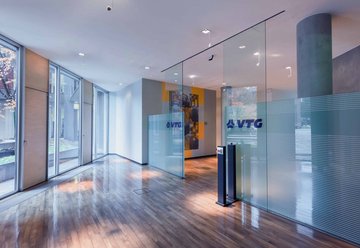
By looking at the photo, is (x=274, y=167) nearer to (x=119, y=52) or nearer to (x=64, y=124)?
(x=119, y=52)

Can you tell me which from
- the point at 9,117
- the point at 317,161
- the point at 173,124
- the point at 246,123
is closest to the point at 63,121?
the point at 9,117

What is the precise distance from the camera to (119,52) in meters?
5.53

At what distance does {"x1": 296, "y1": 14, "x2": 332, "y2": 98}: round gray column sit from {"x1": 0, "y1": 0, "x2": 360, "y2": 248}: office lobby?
20mm

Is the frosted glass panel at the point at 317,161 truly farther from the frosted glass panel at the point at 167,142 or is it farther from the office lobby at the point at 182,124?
the frosted glass panel at the point at 167,142

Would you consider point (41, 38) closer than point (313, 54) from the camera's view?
No

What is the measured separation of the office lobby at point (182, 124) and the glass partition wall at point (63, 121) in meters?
0.07

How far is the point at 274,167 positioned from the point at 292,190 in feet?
1.55

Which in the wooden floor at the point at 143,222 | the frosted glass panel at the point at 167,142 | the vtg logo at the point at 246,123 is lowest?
the wooden floor at the point at 143,222

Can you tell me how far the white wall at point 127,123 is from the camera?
342 inches

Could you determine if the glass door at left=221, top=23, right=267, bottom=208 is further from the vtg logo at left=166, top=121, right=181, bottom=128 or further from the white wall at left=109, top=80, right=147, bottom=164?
the white wall at left=109, top=80, right=147, bottom=164

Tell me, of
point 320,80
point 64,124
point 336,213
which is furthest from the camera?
point 64,124

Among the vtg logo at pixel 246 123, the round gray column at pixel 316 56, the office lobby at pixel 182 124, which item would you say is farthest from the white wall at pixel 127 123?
the round gray column at pixel 316 56

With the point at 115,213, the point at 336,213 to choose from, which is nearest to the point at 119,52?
the point at 115,213

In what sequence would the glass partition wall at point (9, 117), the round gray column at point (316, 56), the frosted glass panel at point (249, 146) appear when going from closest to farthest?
the round gray column at point (316, 56)
the frosted glass panel at point (249, 146)
the glass partition wall at point (9, 117)
